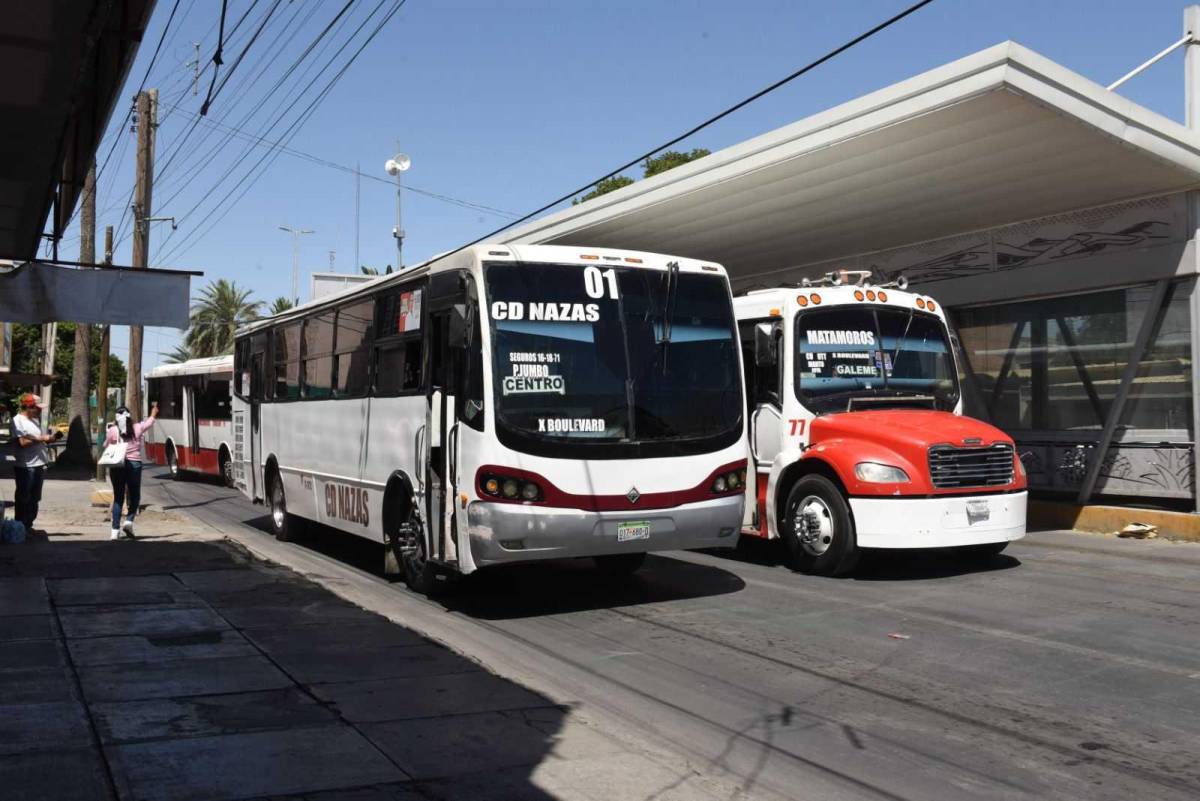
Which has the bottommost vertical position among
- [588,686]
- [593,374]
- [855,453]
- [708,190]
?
[588,686]

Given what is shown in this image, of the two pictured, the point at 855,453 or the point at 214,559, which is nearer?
the point at 855,453

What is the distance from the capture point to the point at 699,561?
A: 1264 cm

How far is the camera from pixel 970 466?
34.4 feet

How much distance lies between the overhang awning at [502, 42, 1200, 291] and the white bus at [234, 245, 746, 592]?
4.46 metres

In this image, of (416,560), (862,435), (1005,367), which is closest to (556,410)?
(416,560)

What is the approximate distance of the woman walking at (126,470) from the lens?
14609mm

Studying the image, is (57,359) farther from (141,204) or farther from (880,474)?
(880,474)

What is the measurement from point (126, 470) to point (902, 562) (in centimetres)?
1008

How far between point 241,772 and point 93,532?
1206cm

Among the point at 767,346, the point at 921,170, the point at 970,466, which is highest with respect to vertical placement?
the point at 921,170

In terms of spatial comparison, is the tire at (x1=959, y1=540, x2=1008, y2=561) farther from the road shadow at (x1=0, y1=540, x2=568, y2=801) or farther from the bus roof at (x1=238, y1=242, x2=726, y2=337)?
the road shadow at (x1=0, y1=540, x2=568, y2=801)

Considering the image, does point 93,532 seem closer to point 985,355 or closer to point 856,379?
point 856,379

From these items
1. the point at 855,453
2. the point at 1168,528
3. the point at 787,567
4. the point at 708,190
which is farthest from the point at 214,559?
the point at 1168,528

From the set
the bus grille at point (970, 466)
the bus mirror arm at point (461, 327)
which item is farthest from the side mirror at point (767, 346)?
the bus mirror arm at point (461, 327)
